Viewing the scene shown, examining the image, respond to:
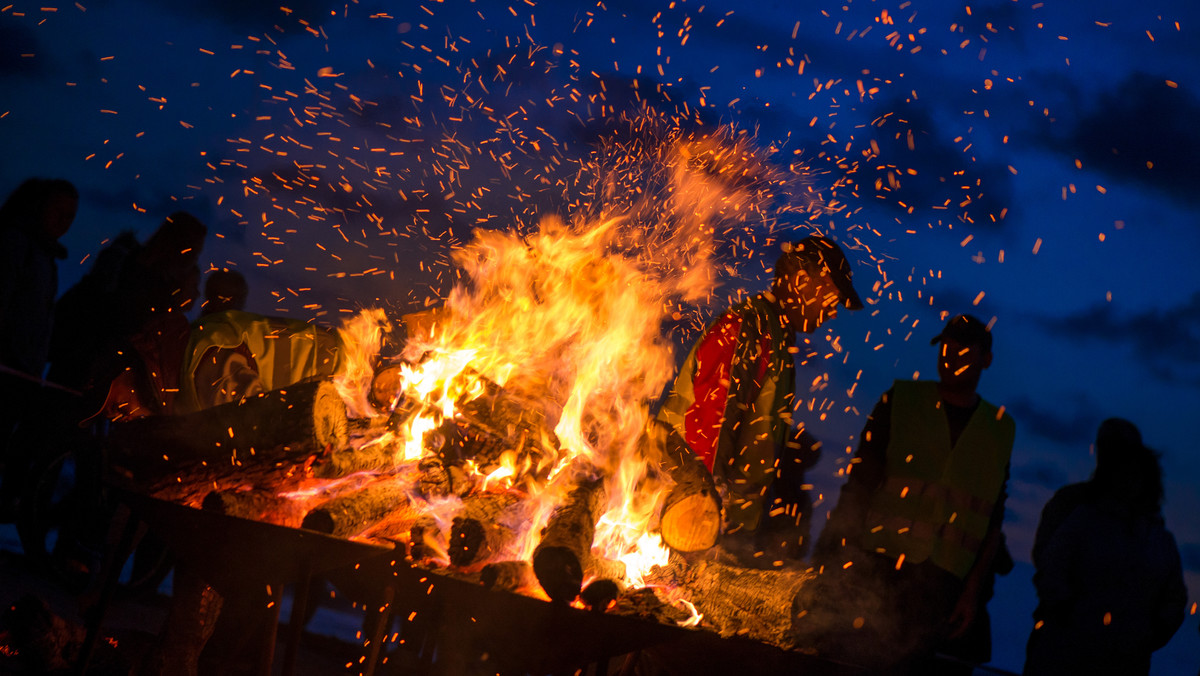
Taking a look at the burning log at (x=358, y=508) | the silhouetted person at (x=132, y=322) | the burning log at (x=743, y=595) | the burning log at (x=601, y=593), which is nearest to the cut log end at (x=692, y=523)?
the burning log at (x=743, y=595)

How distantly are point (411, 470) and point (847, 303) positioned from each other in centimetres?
265

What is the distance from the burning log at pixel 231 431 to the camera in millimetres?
3412

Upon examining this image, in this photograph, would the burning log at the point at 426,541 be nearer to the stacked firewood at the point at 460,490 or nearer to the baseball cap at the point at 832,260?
the stacked firewood at the point at 460,490

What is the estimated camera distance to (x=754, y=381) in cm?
430

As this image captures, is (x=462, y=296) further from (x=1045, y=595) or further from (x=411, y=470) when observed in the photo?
(x=1045, y=595)

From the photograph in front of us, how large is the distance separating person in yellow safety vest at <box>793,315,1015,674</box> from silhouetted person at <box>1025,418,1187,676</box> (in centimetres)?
69

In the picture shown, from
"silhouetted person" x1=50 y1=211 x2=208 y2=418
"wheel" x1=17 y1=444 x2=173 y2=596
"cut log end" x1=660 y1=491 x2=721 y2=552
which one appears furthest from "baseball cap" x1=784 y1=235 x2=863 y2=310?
"wheel" x1=17 y1=444 x2=173 y2=596

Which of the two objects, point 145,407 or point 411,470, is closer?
point 411,470

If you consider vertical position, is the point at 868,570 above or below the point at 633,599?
above

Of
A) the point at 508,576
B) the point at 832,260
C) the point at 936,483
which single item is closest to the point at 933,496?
the point at 936,483

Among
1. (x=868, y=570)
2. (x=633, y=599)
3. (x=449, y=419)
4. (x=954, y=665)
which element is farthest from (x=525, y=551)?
(x=954, y=665)

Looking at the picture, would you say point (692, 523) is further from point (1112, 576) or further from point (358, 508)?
point (1112, 576)

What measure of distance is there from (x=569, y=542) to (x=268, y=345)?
9.40 feet

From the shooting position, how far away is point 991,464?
372 centimetres
